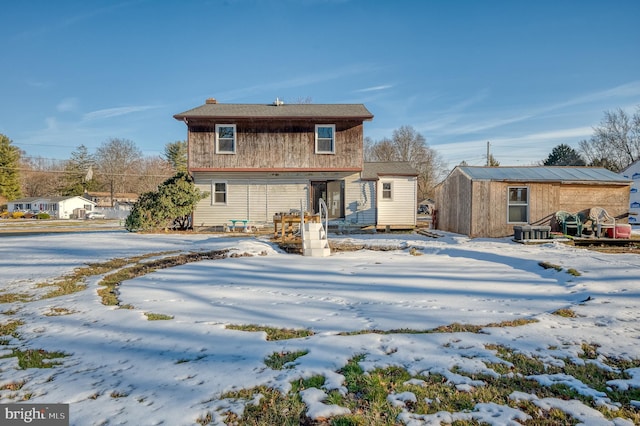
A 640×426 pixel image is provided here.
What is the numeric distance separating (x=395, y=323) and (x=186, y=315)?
2850mm

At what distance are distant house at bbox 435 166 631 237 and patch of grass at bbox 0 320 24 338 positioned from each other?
1431 cm

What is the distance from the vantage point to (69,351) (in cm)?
358

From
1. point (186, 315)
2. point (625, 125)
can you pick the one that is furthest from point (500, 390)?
point (625, 125)

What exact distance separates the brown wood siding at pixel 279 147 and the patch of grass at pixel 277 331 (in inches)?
560

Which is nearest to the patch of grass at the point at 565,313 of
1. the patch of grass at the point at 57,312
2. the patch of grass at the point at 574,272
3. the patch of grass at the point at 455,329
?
the patch of grass at the point at 455,329

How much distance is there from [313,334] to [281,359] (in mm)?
808

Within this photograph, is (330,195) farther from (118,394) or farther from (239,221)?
(118,394)

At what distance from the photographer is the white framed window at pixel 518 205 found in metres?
14.6

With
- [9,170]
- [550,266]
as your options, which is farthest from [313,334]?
[9,170]

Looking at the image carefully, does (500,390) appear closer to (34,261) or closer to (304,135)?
(34,261)

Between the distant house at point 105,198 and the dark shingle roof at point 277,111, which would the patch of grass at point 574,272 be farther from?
the distant house at point 105,198

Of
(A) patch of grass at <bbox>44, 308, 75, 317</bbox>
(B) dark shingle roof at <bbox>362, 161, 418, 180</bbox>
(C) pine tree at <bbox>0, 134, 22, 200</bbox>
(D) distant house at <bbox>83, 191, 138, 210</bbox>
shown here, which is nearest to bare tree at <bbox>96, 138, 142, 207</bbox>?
(D) distant house at <bbox>83, 191, 138, 210</bbox>

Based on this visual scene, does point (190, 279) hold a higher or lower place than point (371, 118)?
lower

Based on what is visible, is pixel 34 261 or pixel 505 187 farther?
pixel 505 187
